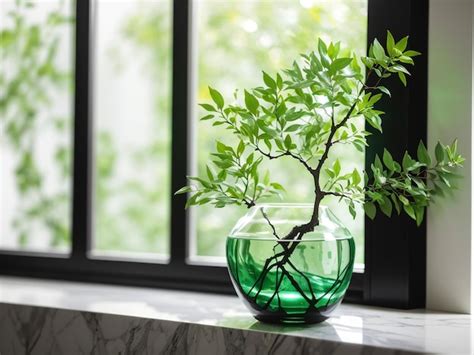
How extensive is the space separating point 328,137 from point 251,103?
0.53ft

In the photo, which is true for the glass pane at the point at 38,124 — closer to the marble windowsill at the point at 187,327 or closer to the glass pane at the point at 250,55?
the glass pane at the point at 250,55

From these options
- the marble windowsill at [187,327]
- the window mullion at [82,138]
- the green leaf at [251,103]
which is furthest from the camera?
the window mullion at [82,138]

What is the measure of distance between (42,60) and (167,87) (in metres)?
1.31

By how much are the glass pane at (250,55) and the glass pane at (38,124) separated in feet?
2.47

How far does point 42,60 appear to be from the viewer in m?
3.71

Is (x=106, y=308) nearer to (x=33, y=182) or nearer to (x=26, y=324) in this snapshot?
(x=26, y=324)

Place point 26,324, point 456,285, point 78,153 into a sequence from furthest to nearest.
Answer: point 78,153
point 26,324
point 456,285

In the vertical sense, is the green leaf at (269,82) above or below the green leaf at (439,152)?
above

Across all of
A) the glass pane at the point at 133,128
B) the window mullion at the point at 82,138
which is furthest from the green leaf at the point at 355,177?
the glass pane at the point at 133,128

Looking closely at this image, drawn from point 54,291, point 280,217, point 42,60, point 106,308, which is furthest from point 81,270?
point 42,60

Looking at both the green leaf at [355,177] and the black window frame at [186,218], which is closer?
the green leaf at [355,177]

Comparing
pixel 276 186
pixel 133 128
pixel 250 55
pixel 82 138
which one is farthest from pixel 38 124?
pixel 276 186

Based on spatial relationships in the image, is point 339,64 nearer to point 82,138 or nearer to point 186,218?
point 186,218

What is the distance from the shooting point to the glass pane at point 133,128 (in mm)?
4703
